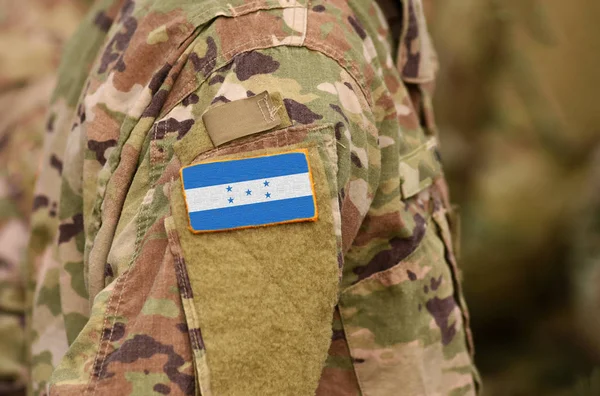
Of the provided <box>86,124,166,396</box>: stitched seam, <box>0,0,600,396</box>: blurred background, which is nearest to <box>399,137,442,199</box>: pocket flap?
<box>86,124,166,396</box>: stitched seam

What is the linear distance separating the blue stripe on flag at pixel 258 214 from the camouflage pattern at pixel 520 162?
1.85 m

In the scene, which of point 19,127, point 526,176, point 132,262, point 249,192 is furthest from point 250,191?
point 526,176

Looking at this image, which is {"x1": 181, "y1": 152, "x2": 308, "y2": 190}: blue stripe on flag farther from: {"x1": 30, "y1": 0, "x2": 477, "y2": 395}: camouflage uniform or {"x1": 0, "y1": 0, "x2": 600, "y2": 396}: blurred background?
{"x1": 0, "y1": 0, "x2": 600, "y2": 396}: blurred background

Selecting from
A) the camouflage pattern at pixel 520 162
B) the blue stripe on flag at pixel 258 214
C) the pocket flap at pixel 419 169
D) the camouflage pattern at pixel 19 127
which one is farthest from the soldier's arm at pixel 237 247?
the camouflage pattern at pixel 520 162

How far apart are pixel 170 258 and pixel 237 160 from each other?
11cm

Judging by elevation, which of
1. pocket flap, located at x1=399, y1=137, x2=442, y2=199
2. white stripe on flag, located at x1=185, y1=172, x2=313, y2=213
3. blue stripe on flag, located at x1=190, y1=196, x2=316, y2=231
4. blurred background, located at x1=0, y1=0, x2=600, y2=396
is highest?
white stripe on flag, located at x1=185, y1=172, x2=313, y2=213

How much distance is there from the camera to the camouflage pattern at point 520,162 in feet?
7.65

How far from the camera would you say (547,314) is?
2.45 meters

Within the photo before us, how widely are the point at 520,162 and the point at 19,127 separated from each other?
6.44 ft

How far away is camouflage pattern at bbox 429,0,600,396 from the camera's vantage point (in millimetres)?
2332

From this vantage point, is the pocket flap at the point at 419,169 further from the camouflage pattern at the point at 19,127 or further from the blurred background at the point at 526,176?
the blurred background at the point at 526,176

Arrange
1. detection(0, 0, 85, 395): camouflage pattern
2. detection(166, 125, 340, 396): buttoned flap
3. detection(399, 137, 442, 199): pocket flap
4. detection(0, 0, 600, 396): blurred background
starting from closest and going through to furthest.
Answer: detection(166, 125, 340, 396): buttoned flap < detection(399, 137, 442, 199): pocket flap < detection(0, 0, 85, 395): camouflage pattern < detection(0, 0, 600, 396): blurred background

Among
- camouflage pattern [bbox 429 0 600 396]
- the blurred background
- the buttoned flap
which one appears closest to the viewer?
the buttoned flap

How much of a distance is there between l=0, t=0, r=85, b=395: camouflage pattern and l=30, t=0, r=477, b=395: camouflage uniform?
0.72 ft
